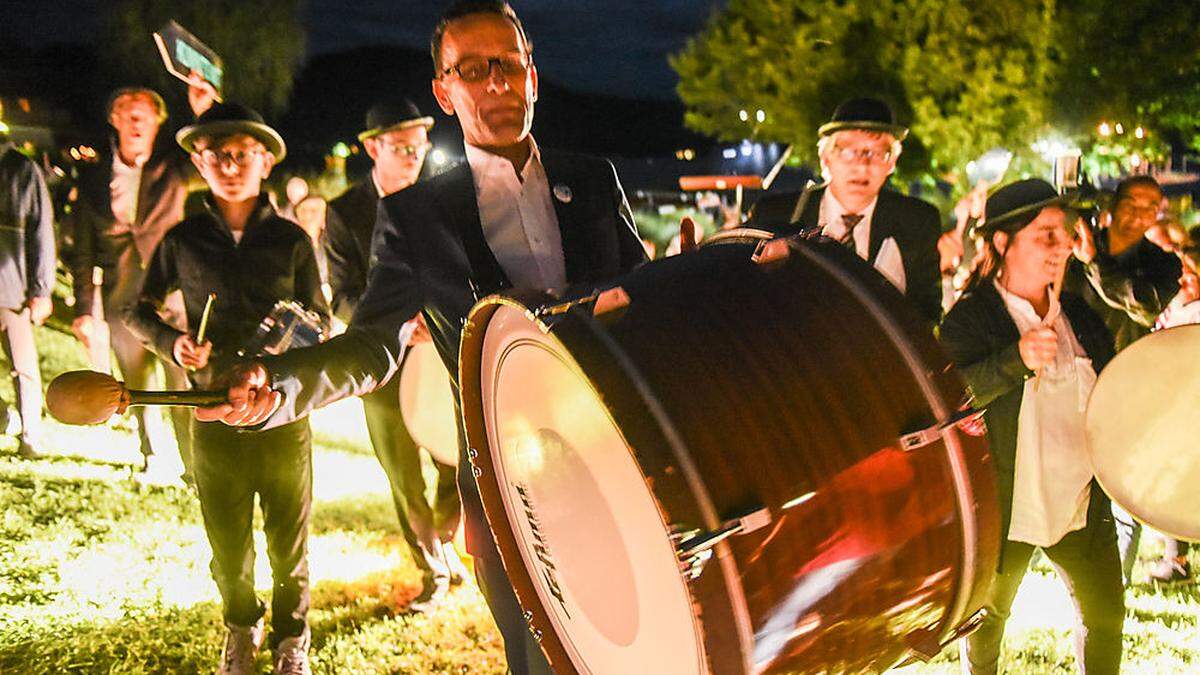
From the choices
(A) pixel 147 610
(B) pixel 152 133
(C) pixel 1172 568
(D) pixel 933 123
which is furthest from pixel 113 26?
(C) pixel 1172 568

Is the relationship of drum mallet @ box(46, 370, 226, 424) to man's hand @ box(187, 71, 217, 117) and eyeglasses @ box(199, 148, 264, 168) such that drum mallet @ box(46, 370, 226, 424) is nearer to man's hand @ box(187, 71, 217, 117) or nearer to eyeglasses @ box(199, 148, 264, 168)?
eyeglasses @ box(199, 148, 264, 168)

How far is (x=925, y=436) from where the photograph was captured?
1.75 metres

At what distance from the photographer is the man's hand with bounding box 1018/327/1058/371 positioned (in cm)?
270

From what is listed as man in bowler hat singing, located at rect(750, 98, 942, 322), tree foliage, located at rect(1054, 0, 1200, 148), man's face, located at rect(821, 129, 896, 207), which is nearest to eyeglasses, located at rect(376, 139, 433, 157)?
man in bowler hat singing, located at rect(750, 98, 942, 322)

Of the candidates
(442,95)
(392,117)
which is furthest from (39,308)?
(442,95)

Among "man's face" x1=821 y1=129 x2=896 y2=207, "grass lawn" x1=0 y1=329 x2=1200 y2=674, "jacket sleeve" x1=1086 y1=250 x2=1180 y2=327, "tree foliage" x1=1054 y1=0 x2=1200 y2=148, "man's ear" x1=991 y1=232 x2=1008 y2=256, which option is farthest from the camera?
"tree foliage" x1=1054 y1=0 x2=1200 y2=148

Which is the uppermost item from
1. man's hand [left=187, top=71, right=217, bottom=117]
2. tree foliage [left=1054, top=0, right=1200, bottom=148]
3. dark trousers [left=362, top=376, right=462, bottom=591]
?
tree foliage [left=1054, top=0, right=1200, bottom=148]

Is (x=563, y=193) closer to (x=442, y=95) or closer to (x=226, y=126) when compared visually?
(x=442, y=95)

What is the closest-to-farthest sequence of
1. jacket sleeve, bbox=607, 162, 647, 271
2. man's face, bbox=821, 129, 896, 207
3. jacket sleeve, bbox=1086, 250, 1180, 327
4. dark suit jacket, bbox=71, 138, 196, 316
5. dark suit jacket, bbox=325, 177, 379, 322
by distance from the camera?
jacket sleeve, bbox=607, 162, 647, 271, man's face, bbox=821, 129, 896, 207, dark suit jacket, bbox=325, 177, 379, 322, jacket sleeve, bbox=1086, 250, 1180, 327, dark suit jacket, bbox=71, 138, 196, 316

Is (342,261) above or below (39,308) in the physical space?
below

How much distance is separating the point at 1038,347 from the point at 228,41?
3843cm

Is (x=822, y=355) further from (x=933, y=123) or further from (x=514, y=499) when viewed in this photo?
(x=933, y=123)

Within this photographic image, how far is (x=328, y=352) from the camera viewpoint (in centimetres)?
229

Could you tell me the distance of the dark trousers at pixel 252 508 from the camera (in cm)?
336
